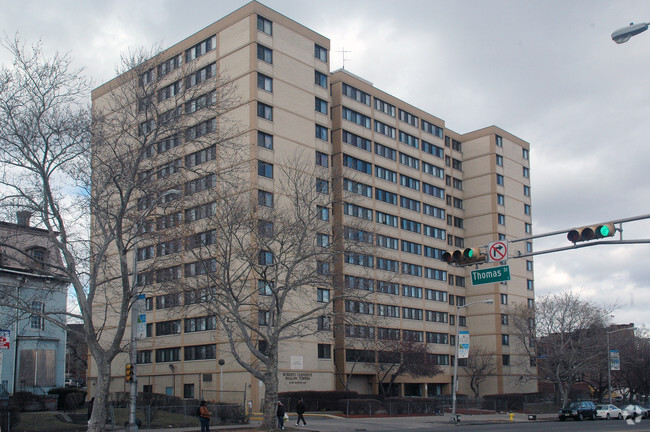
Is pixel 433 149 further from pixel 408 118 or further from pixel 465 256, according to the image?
pixel 465 256

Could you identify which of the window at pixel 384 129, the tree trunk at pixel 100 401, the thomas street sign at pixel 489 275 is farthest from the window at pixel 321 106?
the tree trunk at pixel 100 401

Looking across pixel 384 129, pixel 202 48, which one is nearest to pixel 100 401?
pixel 202 48

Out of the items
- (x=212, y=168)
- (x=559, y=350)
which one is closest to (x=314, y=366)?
(x=212, y=168)

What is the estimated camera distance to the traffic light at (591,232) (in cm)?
1838

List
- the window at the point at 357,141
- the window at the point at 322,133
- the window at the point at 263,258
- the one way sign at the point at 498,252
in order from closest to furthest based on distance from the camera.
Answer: the one way sign at the point at 498,252
the window at the point at 263,258
the window at the point at 322,133
the window at the point at 357,141

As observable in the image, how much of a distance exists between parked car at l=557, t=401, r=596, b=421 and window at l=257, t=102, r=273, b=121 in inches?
1361

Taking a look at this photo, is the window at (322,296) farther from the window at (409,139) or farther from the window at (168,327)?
the window at (409,139)

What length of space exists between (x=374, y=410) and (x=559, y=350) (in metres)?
24.4

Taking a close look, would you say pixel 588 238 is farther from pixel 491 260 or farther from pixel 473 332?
pixel 473 332

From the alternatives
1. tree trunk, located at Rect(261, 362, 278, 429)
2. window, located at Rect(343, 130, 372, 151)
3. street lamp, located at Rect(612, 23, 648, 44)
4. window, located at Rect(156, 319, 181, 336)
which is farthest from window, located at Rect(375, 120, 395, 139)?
street lamp, located at Rect(612, 23, 648, 44)

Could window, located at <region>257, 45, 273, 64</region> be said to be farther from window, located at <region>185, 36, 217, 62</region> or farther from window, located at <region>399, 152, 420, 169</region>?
window, located at <region>399, 152, 420, 169</region>

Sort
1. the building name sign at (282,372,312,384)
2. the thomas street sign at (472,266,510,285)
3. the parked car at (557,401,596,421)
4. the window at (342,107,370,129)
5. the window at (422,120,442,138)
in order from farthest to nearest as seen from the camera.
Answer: the window at (422,120,442,138) < the window at (342,107,370,129) < the parked car at (557,401,596,421) < the building name sign at (282,372,312,384) < the thomas street sign at (472,266,510,285)

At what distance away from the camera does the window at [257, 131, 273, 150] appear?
55513mm

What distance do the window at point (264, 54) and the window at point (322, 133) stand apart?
7792mm
